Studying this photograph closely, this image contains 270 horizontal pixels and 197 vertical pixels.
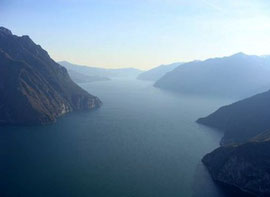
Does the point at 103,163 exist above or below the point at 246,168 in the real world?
below

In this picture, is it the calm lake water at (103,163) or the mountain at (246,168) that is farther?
the mountain at (246,168)

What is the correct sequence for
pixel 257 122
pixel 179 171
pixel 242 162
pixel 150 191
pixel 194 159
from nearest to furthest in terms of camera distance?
1. pixel 150 191
2. pixel 242 162
3. pixel 179 171
4. pixel 194 159
5. pixel 257 122

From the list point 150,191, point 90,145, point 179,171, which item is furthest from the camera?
point 90,145

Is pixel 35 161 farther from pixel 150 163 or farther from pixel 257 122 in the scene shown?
pixel 257 122

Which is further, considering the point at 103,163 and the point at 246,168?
the point at 103,163

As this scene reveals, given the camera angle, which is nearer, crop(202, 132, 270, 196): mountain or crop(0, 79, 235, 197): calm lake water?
crop(0, 79, 235, 197): calm lake water

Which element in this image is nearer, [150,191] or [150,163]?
[150,191]

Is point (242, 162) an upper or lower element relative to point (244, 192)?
upper

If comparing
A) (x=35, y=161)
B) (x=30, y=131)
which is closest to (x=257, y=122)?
(x=35, y=161)
